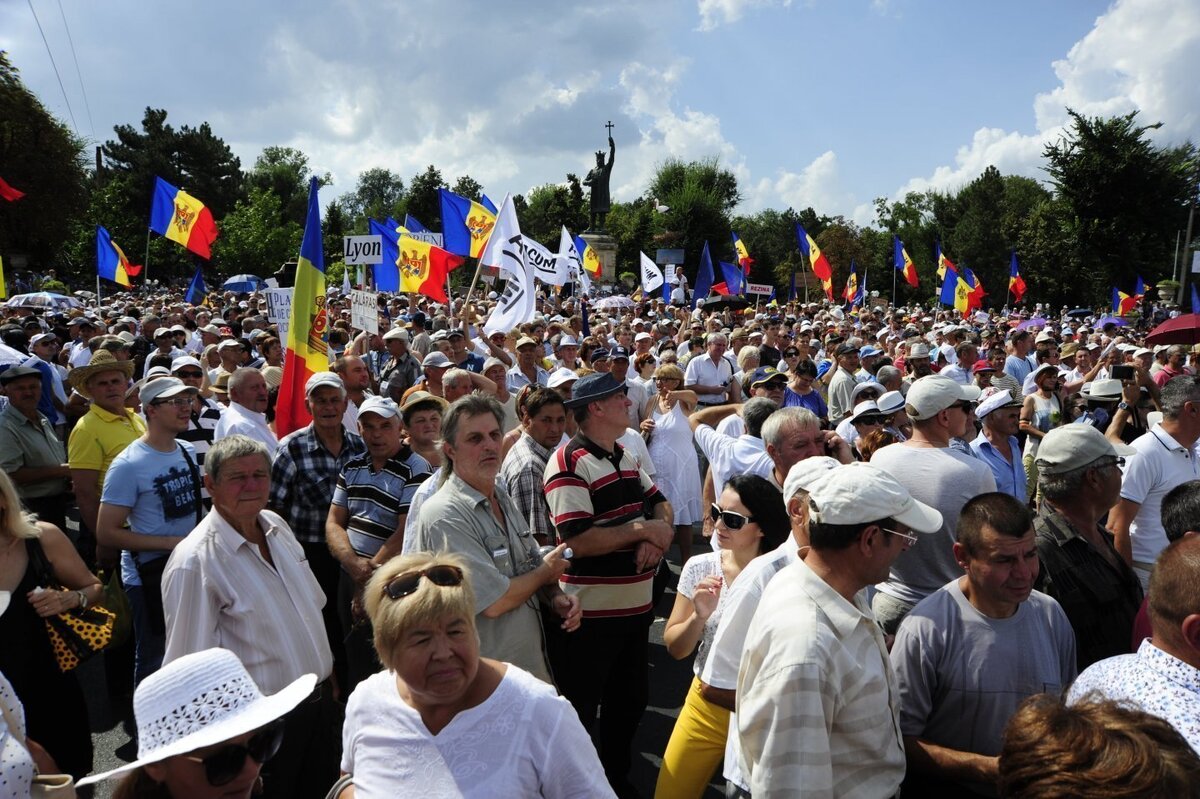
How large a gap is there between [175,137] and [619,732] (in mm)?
70654

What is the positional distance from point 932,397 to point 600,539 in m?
1.76

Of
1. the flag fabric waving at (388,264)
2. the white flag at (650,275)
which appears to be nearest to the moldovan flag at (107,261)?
the flag fabric waving at (388,264)

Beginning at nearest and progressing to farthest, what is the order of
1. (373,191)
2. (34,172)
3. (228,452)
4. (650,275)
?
(228,452), (650,275), (34,172), (373,191)

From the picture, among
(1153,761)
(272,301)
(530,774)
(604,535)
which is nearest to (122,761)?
(604,535)

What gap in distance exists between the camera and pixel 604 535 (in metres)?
3.66

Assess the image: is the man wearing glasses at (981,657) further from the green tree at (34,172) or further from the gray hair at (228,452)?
the green tree at (34,172)

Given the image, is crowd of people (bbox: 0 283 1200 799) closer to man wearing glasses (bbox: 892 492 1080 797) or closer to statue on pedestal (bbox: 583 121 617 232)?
man wearing glasses (bbox: 892 492 1080 797)

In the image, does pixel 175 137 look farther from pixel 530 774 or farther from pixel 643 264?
pixel 530 774

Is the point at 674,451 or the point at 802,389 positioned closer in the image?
the point at 674,451

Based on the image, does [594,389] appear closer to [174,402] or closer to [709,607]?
[709,607]

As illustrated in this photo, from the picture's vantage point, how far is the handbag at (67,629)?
10.5ft

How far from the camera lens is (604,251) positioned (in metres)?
43.0

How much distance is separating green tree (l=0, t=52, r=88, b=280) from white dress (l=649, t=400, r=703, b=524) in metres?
42.9

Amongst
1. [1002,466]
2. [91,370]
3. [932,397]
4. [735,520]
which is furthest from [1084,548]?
[91,370]
